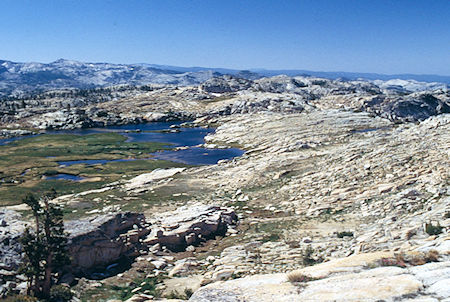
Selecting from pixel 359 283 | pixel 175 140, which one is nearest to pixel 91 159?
pixel 175 140

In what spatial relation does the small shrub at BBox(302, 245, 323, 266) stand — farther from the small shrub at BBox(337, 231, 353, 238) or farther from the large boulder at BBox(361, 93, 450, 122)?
the large boulder at BBox(361, 93, 450, 122)

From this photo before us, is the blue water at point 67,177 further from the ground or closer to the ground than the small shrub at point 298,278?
closer to the ground

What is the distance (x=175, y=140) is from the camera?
136250 mm

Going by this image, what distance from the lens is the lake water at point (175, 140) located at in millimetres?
98256

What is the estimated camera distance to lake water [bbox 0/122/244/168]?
9826 cm

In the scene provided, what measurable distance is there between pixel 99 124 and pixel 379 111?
137 metres

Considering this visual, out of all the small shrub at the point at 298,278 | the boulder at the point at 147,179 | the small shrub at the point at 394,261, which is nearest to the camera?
the small shrub at the point at 298,278

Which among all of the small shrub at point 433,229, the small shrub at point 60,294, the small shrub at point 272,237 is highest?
the small shrub at point 433,229

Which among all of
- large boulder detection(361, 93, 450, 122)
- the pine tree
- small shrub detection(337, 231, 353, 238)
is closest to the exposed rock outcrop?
small shrub detection(337, 231, 353, 238)

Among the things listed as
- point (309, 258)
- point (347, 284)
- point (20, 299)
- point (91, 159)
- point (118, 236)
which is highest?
point (347, 284)

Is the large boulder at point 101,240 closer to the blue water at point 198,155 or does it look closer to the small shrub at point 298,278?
the small shrub at point 298,278

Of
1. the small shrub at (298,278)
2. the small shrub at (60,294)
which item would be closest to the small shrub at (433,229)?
the small shrub at (298,278)

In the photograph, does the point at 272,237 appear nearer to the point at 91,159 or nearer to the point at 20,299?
the point at 20,299

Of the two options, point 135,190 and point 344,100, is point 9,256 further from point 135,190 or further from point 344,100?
point 344,100
